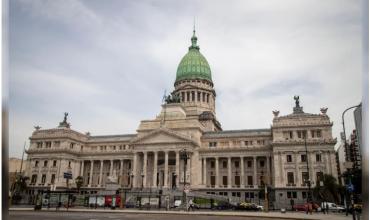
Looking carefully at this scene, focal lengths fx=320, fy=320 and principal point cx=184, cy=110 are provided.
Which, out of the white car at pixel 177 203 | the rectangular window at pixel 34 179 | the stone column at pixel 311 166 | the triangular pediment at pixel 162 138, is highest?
the triangular pediment at pixel 162 138

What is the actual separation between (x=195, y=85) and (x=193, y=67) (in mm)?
7114

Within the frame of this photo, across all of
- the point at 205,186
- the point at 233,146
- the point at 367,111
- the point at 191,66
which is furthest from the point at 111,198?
the point at 191,66

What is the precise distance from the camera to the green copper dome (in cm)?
10288

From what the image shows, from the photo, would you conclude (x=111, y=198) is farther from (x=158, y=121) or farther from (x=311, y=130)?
(x=311, y=130)

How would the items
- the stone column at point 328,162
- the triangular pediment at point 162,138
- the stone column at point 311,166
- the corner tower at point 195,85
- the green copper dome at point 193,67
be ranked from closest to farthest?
the stone column at point 328,162
the stone column at point 311,166
the triangular pediment at point 162,138
the corner tower at point 195,85
the green copper dome at point 193,67

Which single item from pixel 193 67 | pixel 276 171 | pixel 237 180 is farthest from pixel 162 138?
pixel 193 67

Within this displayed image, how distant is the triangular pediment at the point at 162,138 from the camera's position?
76.9 meters

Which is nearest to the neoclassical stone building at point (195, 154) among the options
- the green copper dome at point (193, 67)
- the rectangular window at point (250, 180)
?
the rectangular window at point (250, 180)

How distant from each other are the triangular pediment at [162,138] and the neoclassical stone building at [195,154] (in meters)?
0.24

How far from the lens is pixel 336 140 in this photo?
68.0 m

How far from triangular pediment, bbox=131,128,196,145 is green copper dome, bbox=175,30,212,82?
29317 mm

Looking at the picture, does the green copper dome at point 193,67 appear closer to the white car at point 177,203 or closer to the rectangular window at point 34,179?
the rectangular window at point 34,179

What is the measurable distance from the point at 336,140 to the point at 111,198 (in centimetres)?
4747

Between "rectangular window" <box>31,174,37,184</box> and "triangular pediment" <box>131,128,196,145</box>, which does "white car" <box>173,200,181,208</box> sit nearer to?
"triangular pediment" <box>131,128,196,145</box>
